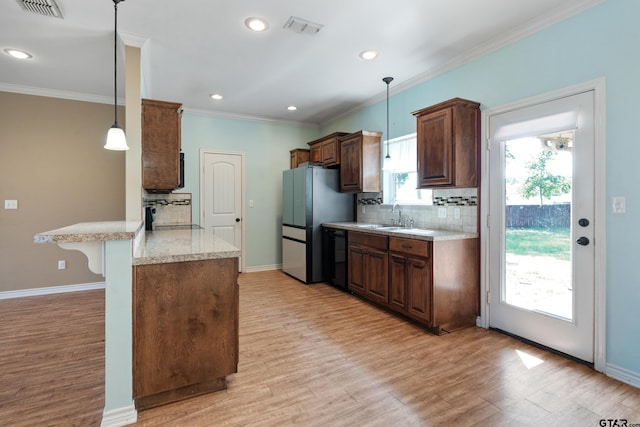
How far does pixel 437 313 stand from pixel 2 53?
198 inches

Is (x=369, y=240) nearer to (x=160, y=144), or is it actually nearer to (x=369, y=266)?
(x=369, y=266)

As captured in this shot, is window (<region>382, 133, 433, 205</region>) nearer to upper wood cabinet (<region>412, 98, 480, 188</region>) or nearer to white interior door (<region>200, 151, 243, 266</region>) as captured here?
upper wood cabinet (<region>412, 98, 480, 188</region>)

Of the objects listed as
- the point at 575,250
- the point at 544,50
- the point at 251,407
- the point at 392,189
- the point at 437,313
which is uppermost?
the point at 544,50

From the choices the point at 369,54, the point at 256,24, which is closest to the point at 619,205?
the point at 369,54

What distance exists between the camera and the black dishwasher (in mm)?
4270

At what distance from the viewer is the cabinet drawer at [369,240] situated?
3.45 metres

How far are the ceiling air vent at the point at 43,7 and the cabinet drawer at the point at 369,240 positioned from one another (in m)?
3.43

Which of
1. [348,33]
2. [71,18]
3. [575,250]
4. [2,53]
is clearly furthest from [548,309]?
[2,53]

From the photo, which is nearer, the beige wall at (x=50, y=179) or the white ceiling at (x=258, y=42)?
the white ceiling at (x=258, y=42)

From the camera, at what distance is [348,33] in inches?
110

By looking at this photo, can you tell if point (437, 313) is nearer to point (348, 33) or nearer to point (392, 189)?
point (392, 189)

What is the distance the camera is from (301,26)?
8.73ft

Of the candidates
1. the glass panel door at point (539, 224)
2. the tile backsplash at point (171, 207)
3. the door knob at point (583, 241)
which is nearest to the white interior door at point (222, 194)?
the tile backsplash at point (171, 207)

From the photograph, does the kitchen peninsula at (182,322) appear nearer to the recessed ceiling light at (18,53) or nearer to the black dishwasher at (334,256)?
the black dishwasher at (334,256)
